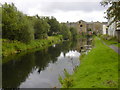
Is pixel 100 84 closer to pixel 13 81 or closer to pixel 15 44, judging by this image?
pixel 13 81

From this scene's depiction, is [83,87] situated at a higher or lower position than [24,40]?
lower

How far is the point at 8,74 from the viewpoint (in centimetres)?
2067

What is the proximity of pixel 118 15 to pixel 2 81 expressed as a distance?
15.8 m

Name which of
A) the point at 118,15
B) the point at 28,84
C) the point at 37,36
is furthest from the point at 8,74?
the point at 37,36

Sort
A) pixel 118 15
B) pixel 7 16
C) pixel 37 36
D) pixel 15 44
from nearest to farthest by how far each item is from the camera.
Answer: pixel 118 15 < pixel 7 16 < pixel 15 44 < pixel 37 36

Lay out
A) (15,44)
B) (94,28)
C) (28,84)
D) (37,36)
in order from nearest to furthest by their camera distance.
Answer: (28,84) → (15,44) → (37,36) → (94,28)

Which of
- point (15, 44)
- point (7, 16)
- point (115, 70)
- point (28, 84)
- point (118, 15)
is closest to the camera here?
point (115, 70)

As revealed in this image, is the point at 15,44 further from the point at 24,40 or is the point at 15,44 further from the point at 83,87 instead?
the point at 83,87

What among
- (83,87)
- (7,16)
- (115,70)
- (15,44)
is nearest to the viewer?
(83,87)

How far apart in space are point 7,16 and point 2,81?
26648 mm

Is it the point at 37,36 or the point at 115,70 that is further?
the point at 37,36

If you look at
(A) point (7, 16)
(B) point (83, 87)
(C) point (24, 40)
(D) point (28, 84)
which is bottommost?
(D) point (28, 84)

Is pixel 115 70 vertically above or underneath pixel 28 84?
above

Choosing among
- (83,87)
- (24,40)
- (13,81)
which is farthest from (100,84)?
(24,40)
